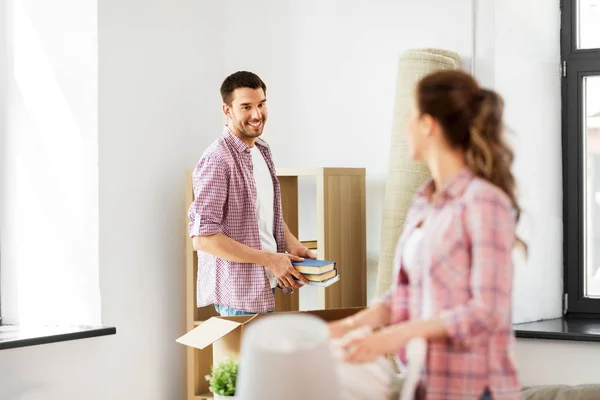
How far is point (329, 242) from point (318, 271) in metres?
0.80

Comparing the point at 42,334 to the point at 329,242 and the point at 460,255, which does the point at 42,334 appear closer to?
the point at 329,242

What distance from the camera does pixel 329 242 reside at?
313cm

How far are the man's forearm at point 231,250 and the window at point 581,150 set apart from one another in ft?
4.61

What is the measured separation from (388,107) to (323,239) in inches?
25.5

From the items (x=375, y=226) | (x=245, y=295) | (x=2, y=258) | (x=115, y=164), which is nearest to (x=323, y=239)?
(x=375, y=226)

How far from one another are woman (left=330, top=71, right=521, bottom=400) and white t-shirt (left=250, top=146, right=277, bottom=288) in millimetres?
1403

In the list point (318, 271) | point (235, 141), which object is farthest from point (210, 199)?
point (318, 271)

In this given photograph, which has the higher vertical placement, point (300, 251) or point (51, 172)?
point (51, 172)

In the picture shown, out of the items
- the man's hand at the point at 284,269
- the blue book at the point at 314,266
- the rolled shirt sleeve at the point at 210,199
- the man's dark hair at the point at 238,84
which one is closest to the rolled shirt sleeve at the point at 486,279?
the blue book at the point at 314,266

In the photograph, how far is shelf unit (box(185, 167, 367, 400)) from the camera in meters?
3.12

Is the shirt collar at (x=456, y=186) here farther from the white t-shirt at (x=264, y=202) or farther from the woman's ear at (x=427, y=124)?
the white t-shirt at (x=264, y=202)

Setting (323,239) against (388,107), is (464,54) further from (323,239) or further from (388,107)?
(323,239)

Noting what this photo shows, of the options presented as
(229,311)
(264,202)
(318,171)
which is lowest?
(229,311)

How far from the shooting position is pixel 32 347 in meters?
2.97
